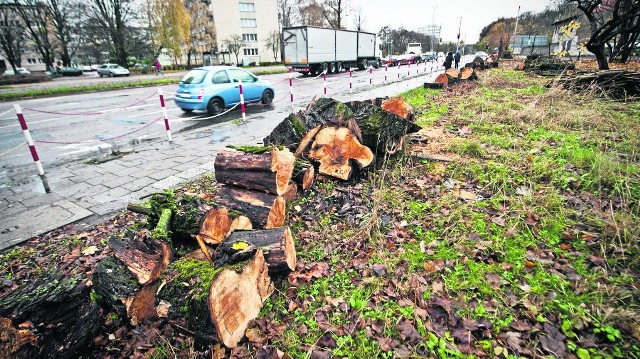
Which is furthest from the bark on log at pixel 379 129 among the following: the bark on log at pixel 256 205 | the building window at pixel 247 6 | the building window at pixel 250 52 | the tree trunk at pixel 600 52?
the building window at pixel 247 6

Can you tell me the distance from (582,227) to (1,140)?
38.8 feet

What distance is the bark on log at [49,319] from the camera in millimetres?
1758

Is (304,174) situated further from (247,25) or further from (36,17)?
(247,25)

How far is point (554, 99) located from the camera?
25.4 feet

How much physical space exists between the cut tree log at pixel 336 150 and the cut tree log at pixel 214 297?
2.12 meters

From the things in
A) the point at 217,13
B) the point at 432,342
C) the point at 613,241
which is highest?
the point at 217,13

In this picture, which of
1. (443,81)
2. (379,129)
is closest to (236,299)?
(379,129)

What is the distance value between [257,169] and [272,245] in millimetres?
998

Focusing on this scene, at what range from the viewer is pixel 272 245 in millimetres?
2516

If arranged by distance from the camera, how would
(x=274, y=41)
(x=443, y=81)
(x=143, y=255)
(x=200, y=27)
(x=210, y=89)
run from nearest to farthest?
(x=143, y=255), (x=210, y=89), (x=443, y=81), (x=200, y=27), (x=274, y=41)

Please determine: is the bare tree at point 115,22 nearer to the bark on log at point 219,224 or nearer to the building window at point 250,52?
the building window at point 250,52

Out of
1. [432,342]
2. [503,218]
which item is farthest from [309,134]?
[432,342]

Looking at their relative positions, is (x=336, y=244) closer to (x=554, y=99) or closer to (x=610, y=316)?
(x=610, y=316)

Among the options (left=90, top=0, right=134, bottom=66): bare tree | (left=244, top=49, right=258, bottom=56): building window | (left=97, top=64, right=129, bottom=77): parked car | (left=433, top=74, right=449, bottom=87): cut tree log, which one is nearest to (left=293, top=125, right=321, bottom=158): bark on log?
(left=433, top=74, right=449, bottom=87): cut tree log
